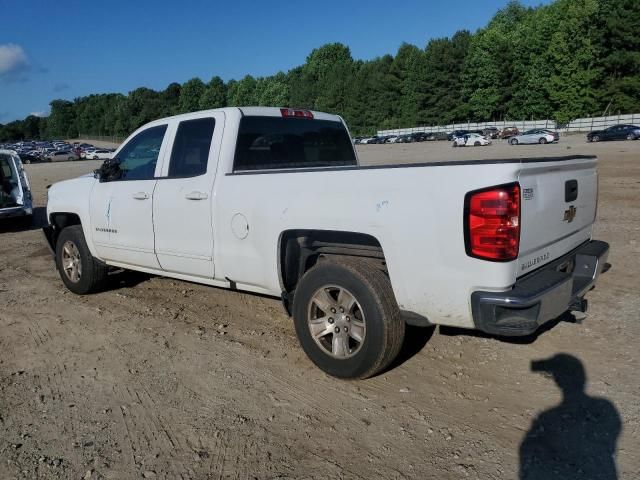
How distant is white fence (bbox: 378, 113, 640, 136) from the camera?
58128 mm

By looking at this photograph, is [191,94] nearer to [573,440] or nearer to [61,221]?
[61,221]

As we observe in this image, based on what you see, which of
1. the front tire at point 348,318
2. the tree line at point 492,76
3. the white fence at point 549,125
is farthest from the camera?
the tree line at point 492,76

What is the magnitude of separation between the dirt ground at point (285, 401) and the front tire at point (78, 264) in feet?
1.85

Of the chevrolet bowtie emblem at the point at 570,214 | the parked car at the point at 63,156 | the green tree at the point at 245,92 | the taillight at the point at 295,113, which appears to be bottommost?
the parked car at the point at 63,156

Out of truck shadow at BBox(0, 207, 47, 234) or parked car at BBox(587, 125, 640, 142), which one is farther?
parked car at BBox(587, 125, 640, 142)

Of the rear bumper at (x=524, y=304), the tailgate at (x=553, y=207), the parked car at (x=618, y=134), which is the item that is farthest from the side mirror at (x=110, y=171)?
the parked car at (x=618, y=134)

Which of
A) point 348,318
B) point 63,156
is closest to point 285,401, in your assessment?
point 348,318

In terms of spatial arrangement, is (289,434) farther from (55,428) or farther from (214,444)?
(55,428)

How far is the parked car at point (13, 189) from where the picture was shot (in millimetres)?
11750

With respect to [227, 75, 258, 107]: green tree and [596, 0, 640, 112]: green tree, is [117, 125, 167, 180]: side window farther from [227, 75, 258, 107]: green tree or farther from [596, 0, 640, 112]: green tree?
[227, 75, 258, 107]: green tree

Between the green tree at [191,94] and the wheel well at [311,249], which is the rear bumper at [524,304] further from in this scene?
the green tree at [191,94]

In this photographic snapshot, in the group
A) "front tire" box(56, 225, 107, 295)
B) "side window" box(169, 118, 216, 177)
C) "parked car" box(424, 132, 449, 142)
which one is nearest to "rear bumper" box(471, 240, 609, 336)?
"side window" box(169, 118, 216, 177)

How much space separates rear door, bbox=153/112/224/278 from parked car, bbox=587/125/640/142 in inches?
1705

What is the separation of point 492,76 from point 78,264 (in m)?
76.6
